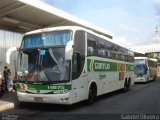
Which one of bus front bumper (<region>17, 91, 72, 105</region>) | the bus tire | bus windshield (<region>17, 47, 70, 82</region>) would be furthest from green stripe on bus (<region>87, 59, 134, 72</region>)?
bus front bumper (<region>17, 91, 72, 105</region>)

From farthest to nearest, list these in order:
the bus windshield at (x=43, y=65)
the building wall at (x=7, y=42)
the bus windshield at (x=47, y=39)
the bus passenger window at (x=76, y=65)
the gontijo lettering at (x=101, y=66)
Answer: 1. the building wall at (x=7, y=42)
2. the gontijo lettering at (x=101, y=66)
3. the bus windshield at (x=47, y=39)
4. the bus passenger window at (x=76, y=65)
5. the bus windshield at (x=43, y=65)

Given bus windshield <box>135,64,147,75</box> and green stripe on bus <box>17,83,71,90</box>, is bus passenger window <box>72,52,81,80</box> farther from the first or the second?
bus windshield <box>135,64,147,75</box>

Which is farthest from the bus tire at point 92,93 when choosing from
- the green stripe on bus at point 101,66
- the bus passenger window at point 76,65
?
the bus passenger window at point 76,65

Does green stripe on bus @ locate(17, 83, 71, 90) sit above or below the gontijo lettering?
below

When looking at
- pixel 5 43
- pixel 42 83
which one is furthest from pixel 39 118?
pixel 5 43

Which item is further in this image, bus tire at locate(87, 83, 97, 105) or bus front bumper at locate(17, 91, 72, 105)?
bus tire at locate(87, 83, 97, 105)

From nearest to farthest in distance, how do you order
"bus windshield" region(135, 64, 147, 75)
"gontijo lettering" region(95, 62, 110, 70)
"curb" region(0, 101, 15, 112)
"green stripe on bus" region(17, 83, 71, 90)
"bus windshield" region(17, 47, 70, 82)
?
"green stripe on bus" region(17, 83, 71, 90) → "bus windshield" region(17, 47, 70, 82) → "curb" region(0, 101, 15, 112) → "gontijo lettering" region(95, 62, 110, 70) → "bus windshield" region(135, 64, 147, 75)

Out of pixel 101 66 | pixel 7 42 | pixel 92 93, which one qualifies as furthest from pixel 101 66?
pixel 7 42

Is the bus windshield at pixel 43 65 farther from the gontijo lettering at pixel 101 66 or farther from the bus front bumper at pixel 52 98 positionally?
the gontijo lettering at pixel 101 66

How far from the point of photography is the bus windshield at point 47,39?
13102 mm

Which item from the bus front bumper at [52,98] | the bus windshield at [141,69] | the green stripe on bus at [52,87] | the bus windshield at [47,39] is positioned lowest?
the bus front bumper at [52,98]

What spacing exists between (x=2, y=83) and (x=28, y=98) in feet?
15.7

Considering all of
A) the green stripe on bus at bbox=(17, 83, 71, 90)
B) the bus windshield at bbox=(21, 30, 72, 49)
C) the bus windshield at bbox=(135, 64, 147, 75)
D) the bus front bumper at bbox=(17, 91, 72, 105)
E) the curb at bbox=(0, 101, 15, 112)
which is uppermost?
the bus windshield at bbox=(21, 30, 72, 49)

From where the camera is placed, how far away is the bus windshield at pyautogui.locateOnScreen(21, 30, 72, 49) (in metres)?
13.1
